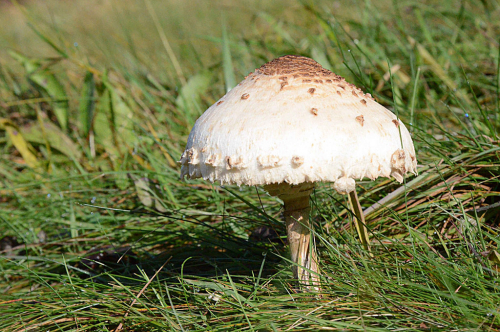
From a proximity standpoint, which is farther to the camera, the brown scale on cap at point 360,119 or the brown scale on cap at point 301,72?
the brown scale on cap at point 301,72

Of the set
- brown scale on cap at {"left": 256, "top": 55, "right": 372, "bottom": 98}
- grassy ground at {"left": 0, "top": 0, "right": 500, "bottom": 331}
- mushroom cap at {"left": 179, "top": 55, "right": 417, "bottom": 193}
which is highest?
brown scale on cap at {"left": 256, "top": 55, "right": 372, "bottom": 98}

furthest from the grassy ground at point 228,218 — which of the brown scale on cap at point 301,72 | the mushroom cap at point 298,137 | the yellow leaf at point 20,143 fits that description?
the brown scale on cap at point 301,72

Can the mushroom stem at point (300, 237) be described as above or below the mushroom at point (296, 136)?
below

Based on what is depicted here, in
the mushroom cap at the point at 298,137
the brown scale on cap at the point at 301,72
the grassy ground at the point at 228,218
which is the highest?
the brown scale on cap at the point at 301,72

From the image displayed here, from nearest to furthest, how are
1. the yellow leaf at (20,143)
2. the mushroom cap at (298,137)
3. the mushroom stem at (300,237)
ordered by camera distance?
1. the mushroom cap at (298,137)
2. the mushroom stem at (300,237)
3. the yellow leaf at (20,143)

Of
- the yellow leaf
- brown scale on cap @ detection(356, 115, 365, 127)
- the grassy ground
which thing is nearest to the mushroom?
brown scale on cap @ detection(356, 115, 365, 127)

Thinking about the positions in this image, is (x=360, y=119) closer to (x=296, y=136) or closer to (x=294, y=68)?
(x=296, y=136)

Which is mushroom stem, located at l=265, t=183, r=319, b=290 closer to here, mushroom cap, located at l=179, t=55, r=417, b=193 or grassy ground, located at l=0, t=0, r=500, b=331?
grassy ground, located at l=0, t=0, r=500, b=331

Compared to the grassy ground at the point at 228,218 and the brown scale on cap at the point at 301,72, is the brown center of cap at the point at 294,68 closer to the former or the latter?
the brown scale on cap at the point at 301,72
